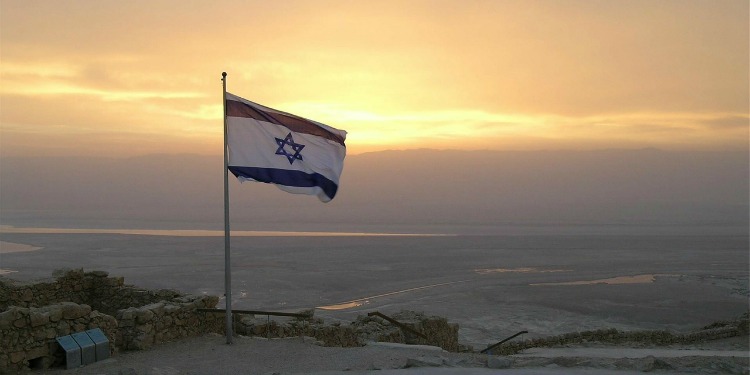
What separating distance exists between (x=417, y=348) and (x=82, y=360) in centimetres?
578

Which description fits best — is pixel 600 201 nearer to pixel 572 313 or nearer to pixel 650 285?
pixel 650 285

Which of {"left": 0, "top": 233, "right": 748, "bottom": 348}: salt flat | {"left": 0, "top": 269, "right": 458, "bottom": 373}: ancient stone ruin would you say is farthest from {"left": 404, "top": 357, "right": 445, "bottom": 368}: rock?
{"left": 0, "top": 233, "right": 748, "bottom": 348}: salt flat

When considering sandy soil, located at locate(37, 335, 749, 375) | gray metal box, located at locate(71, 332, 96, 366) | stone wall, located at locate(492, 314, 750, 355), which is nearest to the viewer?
sandy soil, located at locate(37, 335, 749, 375)

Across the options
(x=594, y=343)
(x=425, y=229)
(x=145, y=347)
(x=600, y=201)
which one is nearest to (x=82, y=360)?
(x=145, y=347)

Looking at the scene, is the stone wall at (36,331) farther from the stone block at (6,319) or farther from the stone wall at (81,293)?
the stone wall at (81,293)

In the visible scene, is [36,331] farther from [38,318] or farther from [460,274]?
[460,274]

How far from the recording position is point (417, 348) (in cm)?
1230

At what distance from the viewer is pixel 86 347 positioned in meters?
10.8

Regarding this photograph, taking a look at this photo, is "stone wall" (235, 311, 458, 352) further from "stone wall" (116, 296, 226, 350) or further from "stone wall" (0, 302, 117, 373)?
"stone wall" (0, 302, 117, 373)

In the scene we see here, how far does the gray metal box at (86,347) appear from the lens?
35.2 feet

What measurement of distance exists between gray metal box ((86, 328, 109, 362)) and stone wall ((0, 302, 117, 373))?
194mm

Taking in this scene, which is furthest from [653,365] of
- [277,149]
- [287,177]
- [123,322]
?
[123,322]

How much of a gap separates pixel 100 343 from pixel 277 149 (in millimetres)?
4464

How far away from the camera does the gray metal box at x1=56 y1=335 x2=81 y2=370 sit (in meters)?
10.5
